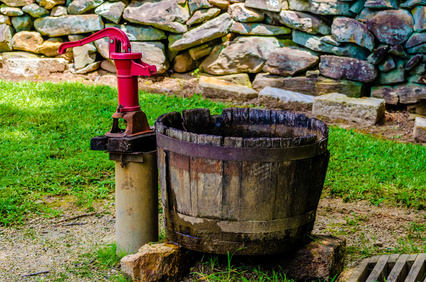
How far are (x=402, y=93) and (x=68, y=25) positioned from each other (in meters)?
5.46

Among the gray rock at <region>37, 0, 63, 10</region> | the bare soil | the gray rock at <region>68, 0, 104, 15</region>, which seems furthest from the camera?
the gray rock at <region>37, 0, 63, 10</region>

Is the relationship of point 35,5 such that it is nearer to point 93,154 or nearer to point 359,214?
point 93,154

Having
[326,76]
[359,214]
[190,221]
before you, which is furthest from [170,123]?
[326,76]

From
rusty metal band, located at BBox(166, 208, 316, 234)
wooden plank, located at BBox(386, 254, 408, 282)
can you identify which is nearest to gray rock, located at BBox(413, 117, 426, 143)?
wooden plank, located at BBox(386, 254, 408, 282)

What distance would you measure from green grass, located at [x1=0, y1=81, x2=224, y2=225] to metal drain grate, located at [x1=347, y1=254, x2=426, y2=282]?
84.5 inches

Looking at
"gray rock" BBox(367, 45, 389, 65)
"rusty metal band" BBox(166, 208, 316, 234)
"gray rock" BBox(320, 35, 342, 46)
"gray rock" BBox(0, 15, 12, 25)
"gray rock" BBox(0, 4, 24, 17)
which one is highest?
"gray rock" BBox(0, 4, 24, 17)

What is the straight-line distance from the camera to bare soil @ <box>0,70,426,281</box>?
3029mm

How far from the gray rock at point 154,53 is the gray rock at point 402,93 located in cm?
337

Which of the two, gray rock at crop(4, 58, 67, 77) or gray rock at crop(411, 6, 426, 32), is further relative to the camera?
gray rock at crop(4, 58, 67, 77)

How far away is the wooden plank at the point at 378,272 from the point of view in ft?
9.62

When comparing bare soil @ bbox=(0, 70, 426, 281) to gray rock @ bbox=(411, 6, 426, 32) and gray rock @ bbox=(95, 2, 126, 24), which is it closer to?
gray rock @ bbox=(411, 6, 426, 32)

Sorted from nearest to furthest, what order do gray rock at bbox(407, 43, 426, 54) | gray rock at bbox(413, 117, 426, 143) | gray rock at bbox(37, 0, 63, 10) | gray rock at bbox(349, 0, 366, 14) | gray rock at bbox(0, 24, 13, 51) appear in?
1. gray rock at bbox(413, 117, 426, 143)
2. gray rock at bbox(407, 43, 426, 54)
3. gray rock at bbox(349, 0, 366, 14)
4. gray rock at bbox(37, 0, 63, 10)
5. gray rock at bbox(0, 24, 13, 51)

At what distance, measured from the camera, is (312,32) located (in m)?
7.32

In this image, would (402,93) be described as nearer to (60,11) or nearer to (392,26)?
(392,26)
